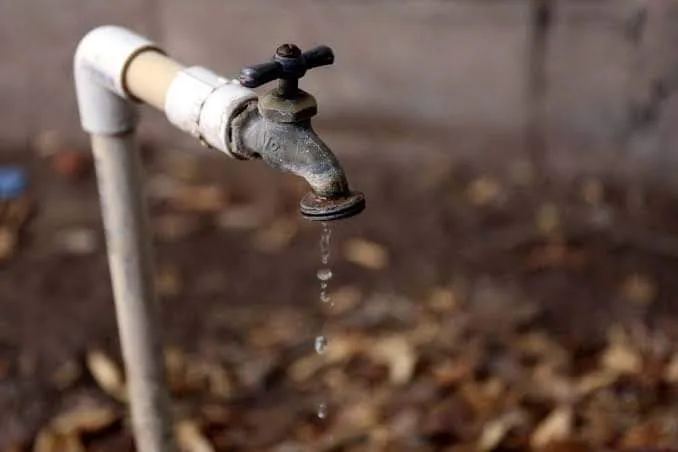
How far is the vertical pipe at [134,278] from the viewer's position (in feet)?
5.67

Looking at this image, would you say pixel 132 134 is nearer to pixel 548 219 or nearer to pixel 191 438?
pixel 191 438

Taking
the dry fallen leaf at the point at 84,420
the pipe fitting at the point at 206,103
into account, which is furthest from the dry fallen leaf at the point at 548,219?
the pipe fitting at the point at 206,103

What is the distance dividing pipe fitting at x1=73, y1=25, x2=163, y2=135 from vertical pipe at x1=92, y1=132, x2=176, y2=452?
2cm

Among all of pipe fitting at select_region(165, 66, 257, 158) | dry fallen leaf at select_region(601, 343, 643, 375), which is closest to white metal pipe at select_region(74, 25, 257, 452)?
pipe fitting at select_region(165, 66, 257, 158)

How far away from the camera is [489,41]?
3164mm

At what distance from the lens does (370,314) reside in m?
2.67

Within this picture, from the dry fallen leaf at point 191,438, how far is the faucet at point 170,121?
0.86ft

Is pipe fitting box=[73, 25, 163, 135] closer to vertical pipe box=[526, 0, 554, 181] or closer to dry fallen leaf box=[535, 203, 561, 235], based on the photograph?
dry fallen leaf box=[535, 203, 561, 235]

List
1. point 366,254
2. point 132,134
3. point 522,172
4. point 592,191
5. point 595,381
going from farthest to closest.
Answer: point 522,172, point 592,191, point 366,254, point 595,381, point 132,134

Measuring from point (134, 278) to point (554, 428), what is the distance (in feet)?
3.09

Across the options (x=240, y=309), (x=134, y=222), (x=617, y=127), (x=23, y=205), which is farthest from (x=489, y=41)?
(x=134, y=222)

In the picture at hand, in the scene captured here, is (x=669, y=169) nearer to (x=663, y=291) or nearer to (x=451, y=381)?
(x=663, y=291)

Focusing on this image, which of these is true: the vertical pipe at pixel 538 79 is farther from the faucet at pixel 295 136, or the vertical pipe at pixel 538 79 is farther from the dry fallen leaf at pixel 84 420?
the faucet at pixel 295 136

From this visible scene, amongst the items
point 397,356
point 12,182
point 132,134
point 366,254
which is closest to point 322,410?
point 397,356
